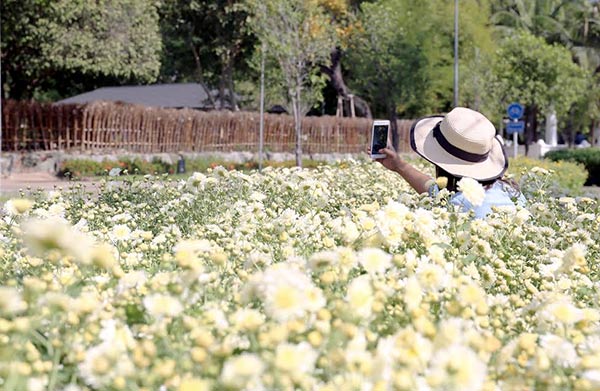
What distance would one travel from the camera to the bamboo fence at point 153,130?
88.0ft

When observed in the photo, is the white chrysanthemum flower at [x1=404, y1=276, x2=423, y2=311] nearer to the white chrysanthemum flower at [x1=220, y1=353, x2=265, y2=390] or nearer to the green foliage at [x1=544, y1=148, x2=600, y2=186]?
the white chrysanthemum flower at [x1=220, y1=353, x2=265, y2=390]

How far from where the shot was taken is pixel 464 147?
535 centimetres

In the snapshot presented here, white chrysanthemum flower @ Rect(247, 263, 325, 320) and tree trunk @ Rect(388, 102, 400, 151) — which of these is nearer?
white chrysanthemum flower @ Rect(247, 263, 325, 320)

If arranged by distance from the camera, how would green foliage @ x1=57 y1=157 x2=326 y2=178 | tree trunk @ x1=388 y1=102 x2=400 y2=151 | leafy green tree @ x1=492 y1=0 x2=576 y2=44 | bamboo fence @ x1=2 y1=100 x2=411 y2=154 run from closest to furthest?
green foliage @ x1=57 y1=157 x2=326 y2=178, bamboo fence @ x1=2 y1=100 x2=411 y2=154, tree trunk @ x1=388 y1=102 x2=400 y2=151, leafy green tree @ x1=492 y1=0 x2=576 y2=44

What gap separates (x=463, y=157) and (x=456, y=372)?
12.2 feet

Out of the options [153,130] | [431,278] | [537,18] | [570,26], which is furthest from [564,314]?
[570,26]

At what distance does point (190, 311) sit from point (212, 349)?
48 centimetres

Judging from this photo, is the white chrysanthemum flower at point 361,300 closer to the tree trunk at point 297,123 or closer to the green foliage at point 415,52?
the tree trunk at point 297,123

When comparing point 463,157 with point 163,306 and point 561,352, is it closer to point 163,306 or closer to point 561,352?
point 561,352

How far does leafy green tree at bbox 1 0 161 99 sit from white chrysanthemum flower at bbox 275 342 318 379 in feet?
73.6

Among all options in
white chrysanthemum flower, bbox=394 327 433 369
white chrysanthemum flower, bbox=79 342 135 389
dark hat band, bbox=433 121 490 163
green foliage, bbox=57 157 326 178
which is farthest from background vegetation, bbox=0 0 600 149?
white chrysanthemum flower, bbox=394 327 433 369

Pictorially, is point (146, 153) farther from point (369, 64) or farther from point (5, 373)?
point (5, 373)

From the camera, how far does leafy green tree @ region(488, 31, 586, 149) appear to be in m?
37.8

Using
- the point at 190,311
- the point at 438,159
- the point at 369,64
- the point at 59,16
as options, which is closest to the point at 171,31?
the point at 369,64
